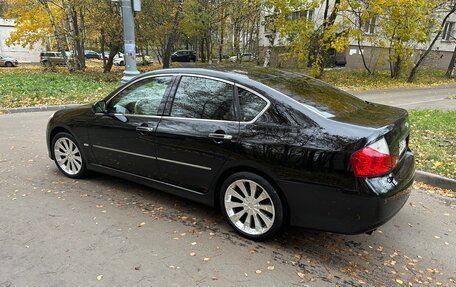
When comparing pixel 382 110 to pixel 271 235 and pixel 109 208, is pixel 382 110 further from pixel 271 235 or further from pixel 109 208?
pixel 109 208

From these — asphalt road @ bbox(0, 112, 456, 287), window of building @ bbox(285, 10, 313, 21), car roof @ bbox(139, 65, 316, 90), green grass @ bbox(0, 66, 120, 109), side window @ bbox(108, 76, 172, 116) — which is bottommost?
asphalt road @ bbox(0, 112, 456, 287)

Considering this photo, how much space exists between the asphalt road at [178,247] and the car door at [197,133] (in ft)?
1.70

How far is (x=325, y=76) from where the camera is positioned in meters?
22.6

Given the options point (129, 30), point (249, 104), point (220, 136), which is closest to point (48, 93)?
point (129, 30)

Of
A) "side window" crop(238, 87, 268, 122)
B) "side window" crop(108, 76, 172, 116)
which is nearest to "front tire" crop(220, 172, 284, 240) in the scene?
"side window" crop(238, 87, 268, 122)

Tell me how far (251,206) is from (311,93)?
128 cm

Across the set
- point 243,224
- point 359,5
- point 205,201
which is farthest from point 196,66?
point 359,5

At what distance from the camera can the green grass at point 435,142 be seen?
539cm

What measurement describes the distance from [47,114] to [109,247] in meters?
8.21

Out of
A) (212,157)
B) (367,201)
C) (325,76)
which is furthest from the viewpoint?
(325,76)

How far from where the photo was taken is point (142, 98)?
13.8ft

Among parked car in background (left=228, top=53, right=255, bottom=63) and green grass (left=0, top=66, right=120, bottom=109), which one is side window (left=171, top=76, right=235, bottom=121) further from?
parked car in background (left=228, top=53, right=255, bottom=63)

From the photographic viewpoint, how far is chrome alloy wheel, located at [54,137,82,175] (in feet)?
16.0

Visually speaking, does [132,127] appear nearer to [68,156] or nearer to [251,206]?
[68,156]
